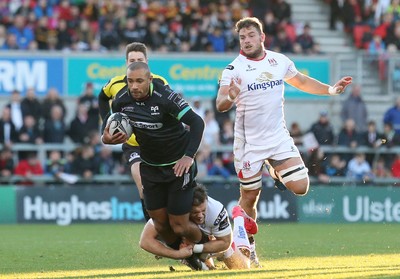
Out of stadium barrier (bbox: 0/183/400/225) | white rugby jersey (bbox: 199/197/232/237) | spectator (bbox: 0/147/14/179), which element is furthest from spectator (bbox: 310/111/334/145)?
white rugby jersey (bbox: 199/197/232/237)

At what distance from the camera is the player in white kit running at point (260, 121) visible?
12.6 meters

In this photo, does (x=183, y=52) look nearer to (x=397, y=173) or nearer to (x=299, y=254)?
(x=397, y=173)

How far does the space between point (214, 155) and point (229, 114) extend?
1.75m

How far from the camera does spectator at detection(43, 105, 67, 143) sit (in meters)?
22.6

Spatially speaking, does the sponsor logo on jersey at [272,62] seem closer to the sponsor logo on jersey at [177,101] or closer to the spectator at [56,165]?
the sponsor logo on jersey at [177,101]

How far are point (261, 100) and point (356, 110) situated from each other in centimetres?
1275

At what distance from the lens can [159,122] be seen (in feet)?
36.9

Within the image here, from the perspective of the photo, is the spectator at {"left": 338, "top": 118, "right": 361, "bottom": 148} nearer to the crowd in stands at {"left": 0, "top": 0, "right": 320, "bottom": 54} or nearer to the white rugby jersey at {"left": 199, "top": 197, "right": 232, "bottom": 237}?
the crowd in stands at {"left": 0, "top": 0, "right": 320, "bottom": 54}

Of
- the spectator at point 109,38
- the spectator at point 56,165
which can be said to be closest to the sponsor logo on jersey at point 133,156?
the spectator at point 56,165

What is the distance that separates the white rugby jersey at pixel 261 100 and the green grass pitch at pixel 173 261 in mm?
1471

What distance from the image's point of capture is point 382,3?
29.4 metres

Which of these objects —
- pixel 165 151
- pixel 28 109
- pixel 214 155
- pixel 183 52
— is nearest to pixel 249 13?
pixel 183 52

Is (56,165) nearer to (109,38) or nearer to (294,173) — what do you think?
(109,38)

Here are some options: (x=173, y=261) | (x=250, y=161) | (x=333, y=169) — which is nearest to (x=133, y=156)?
(x=173, y=261)
